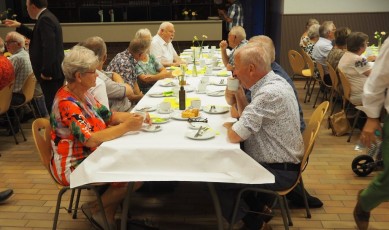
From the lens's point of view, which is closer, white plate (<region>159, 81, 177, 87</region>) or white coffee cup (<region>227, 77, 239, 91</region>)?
white coffee cup (<region>227, 77, 239, 91</region>)

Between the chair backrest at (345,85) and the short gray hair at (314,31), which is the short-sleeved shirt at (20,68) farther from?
the short gray hair at (314,31)

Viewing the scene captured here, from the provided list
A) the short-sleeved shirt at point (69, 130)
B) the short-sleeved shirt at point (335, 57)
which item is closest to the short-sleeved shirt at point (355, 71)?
the short-sleeved shirt at point (335, 57)

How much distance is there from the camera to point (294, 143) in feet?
8.51

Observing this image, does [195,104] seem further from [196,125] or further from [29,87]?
[29,87]

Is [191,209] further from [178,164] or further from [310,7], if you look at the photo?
[310,7]

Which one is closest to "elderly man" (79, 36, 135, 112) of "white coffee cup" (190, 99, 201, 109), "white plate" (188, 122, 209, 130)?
"white coffee cup" (190, 99, 201, 109)

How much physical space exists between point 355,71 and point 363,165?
4.02 ft

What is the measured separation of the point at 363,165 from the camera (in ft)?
12.8

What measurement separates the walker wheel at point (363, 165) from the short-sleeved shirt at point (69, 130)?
7.82ft

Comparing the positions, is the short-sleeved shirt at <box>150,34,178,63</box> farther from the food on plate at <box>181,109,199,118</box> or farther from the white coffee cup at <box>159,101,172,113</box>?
the food on plate at <box>181,109,199,118</box>

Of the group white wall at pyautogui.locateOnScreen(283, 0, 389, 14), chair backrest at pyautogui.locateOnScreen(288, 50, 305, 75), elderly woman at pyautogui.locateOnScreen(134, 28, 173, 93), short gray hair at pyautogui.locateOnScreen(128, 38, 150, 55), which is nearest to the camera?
short gray hair at pyautogui.locateOnScreen(128, 38, 150, 55)

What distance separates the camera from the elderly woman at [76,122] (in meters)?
2.46

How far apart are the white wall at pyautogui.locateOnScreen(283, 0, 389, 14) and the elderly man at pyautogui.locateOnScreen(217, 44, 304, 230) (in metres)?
6.43

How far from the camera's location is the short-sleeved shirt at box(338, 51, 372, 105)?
4621 millimetres
